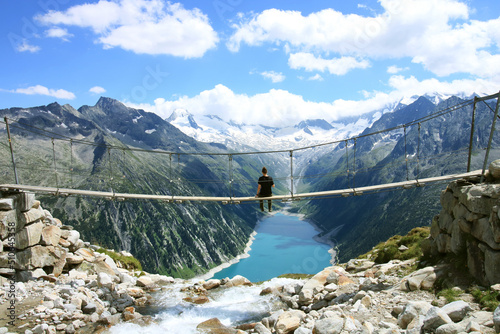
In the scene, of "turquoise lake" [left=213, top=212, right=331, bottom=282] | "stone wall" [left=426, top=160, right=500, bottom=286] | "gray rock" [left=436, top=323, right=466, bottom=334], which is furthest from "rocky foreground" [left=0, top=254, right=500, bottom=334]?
"turquoise lake" [left=213, top=212, right=331, bottom=282]

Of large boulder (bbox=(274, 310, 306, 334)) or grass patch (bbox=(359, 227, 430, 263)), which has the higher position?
grass patch (bbox=(359, 227, 430, 263))

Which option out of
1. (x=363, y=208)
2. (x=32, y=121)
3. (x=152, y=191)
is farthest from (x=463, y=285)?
(x=32, y=121)

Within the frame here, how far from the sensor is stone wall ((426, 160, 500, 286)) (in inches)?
346

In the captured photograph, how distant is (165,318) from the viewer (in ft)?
40.9

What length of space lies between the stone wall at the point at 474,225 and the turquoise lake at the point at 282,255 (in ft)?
266

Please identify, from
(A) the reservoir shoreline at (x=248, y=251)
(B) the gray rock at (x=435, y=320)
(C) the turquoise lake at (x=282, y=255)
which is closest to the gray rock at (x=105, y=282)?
(B) the gray rock at (x=435, y=320)

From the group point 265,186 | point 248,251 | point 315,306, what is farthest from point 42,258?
point 248,251

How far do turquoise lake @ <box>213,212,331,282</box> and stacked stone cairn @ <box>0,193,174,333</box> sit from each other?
76644mm

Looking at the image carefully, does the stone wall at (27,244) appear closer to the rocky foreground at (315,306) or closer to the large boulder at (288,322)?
the rocky foreground at (315,306)

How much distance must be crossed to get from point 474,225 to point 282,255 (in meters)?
107

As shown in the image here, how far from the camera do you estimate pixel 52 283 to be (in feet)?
43.4

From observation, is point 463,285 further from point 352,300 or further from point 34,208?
→ point 34,208

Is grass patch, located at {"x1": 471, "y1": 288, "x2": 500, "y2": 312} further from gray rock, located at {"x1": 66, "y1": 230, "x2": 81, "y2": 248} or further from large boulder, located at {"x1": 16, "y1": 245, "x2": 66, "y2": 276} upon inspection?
gray rock, located at {"x1": 66, "y1": 230, "x2": 81, "y2": 248}

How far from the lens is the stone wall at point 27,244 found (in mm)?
13000
